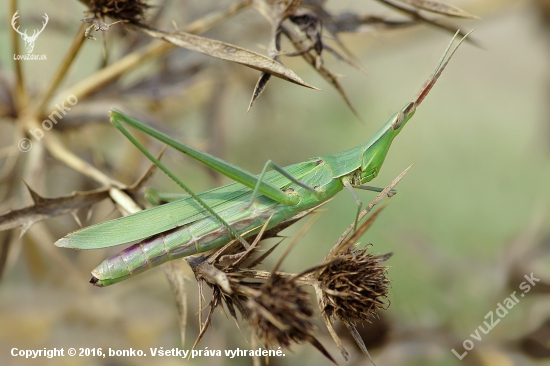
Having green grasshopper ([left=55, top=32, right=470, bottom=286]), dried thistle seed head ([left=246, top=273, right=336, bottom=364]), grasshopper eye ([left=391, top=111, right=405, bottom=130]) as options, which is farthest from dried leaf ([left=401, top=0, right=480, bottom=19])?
dried thistle seed head ([left=246, top=273, right=336, bottom=364])

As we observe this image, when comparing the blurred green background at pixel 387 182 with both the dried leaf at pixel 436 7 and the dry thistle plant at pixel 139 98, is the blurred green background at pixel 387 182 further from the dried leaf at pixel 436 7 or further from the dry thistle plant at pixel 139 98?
the dried leaf at pixel 436 7

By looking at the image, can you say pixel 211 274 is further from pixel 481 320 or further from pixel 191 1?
pixel 191 1

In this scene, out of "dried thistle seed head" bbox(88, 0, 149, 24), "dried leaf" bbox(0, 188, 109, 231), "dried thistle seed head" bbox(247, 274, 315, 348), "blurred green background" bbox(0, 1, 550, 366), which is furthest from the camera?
"blurred green background" bbox(0, 1, 550, 366)

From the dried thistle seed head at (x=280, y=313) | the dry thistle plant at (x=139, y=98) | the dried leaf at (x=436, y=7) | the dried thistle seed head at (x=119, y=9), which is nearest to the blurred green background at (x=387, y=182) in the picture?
the dry thistle plant at (x=139, y=98)

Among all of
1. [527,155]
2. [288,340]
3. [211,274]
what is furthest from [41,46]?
[527,155]

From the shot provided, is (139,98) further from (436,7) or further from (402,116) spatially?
(436,7)

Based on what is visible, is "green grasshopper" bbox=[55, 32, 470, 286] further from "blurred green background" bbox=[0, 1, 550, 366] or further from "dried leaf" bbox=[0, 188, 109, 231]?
"blurred green background" bbox=[0, 1, 550, 366]
